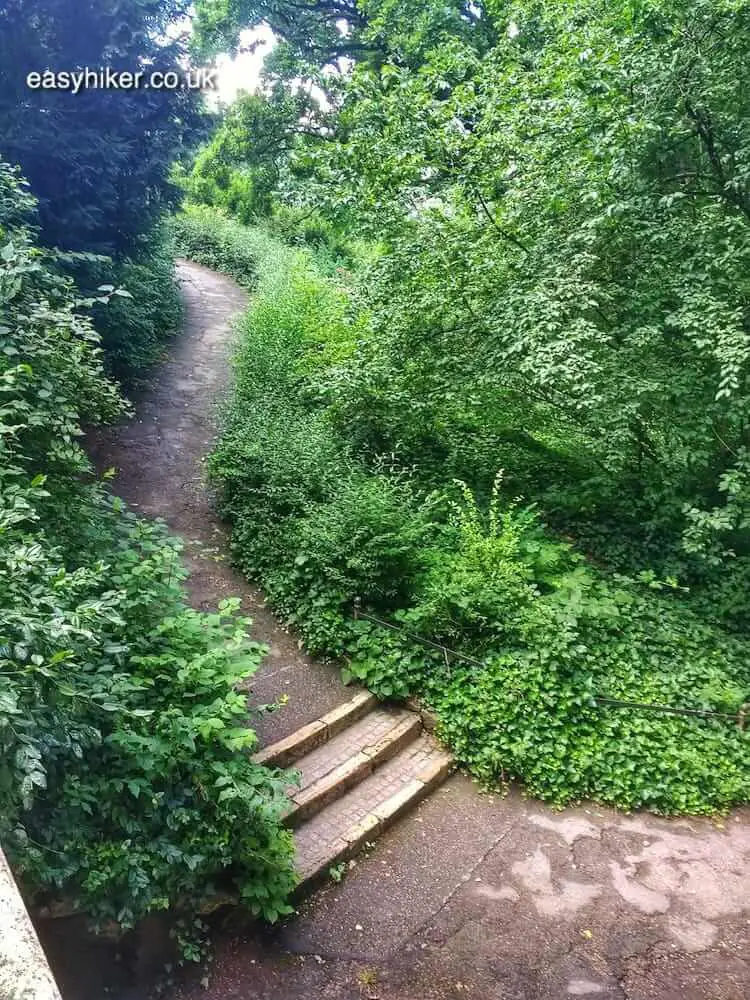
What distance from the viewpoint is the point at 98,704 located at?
285 centimetres

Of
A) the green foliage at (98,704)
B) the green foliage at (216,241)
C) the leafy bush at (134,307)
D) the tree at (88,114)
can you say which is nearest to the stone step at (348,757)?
the green foliage at (98,704)

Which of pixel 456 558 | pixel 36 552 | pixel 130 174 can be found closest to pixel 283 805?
pixel 36 552

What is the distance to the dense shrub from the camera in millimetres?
4809

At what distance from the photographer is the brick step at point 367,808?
3975 millimetres

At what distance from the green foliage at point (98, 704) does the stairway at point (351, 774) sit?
612mm

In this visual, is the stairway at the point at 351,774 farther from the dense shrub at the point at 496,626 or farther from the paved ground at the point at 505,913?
the dense shrub at the point at 496,626

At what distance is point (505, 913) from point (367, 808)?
1075mm

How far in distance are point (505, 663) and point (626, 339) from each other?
3.06 metres

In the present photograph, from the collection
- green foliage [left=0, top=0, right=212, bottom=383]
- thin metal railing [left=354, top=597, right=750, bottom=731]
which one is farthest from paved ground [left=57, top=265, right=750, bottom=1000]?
green foliage [left=0, top=0, right=212, bottom=383]

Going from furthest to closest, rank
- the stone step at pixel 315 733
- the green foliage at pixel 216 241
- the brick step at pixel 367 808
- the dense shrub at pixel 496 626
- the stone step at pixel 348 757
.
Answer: the green foliage at pixel 216 241 → the dense shrub at pixel 496 626 → the stone step at pixel 315 733 → the stone step at pixel 348 757 → the brick step at pixel 367 808

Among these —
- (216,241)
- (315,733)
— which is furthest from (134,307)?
(216,241)

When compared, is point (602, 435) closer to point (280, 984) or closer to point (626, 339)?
point (626, 339)

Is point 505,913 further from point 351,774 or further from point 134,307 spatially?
point 134,307

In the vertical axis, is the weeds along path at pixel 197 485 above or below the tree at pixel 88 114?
below
